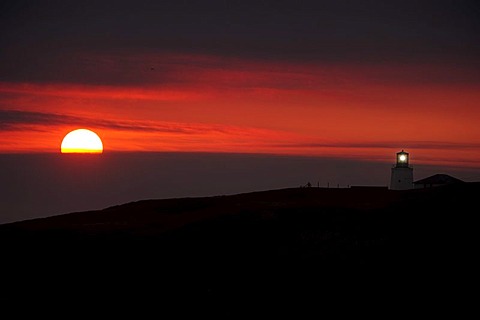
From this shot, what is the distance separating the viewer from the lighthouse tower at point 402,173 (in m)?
106

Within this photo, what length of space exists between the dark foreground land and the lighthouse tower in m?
48.2

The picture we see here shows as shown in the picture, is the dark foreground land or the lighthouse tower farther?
the lighthouse tower

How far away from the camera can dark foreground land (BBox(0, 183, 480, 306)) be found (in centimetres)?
3838

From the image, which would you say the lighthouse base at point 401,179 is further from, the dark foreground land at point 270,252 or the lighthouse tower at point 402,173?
the dark foreground land at point 270,252

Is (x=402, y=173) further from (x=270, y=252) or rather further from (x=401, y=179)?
(x=270, y=252)

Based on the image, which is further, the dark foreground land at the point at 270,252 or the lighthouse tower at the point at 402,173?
the lighthouse tower at the point at 402,173

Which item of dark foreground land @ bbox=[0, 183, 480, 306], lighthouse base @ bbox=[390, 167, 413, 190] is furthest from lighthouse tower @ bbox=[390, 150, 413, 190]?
dark foreground land @ bbox=[0, 183, 480, 306]

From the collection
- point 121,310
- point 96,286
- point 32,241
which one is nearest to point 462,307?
point 121,310

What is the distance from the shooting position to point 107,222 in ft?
189

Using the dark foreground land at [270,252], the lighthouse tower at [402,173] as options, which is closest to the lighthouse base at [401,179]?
the lighthouse tower at [402,173]

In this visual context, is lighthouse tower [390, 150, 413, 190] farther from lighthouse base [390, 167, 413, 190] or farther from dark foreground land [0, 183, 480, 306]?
dark foreground land [0, 183, 480, 306]

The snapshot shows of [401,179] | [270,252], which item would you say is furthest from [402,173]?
[270,252]

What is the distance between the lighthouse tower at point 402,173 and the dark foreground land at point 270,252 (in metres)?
48.2

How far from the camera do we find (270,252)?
44.6 metres
